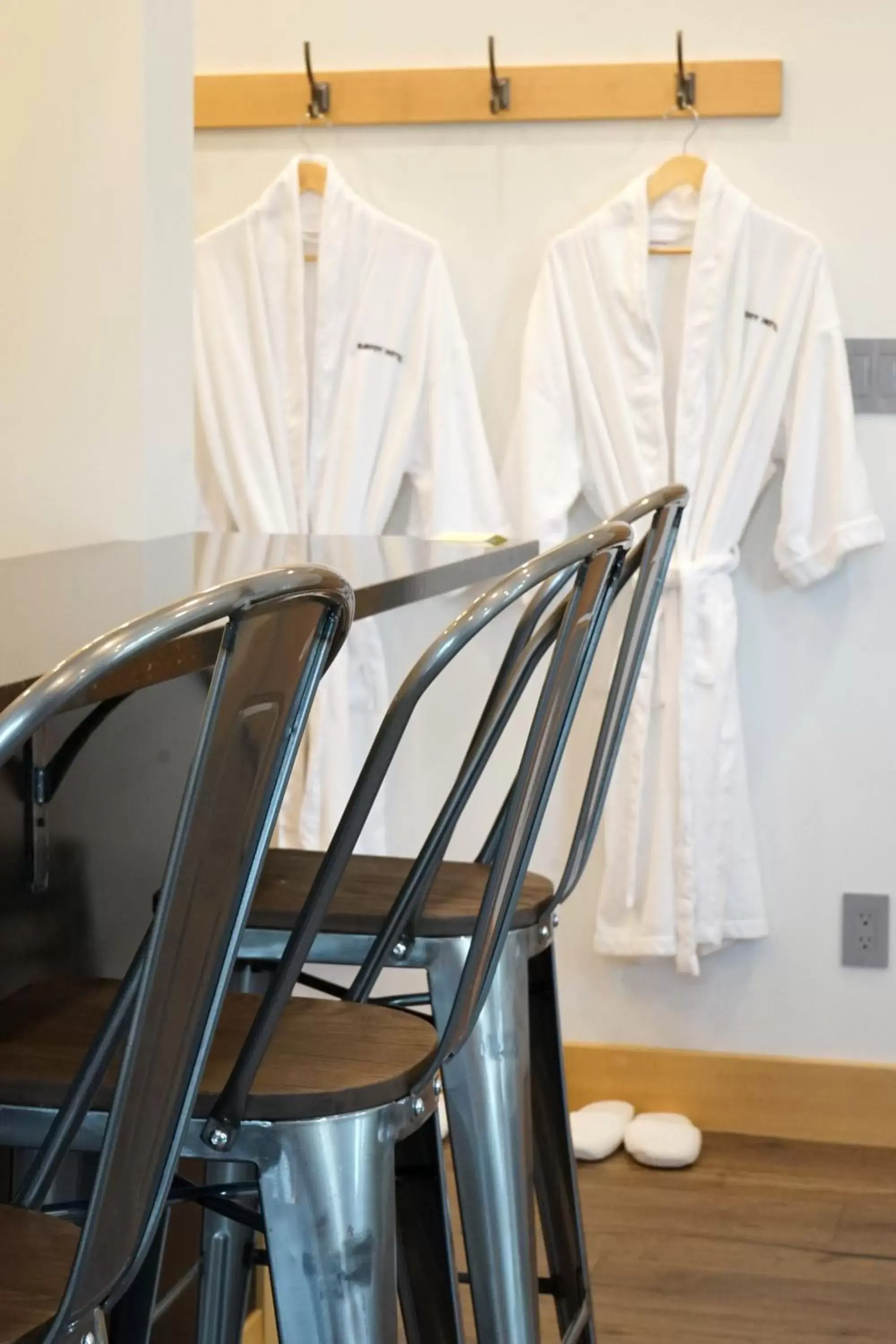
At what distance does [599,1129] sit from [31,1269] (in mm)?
2160

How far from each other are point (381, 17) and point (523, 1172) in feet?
7.41

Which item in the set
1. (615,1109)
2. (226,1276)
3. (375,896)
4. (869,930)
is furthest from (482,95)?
(226,1276)

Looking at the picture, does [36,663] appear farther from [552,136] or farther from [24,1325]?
[552,136]

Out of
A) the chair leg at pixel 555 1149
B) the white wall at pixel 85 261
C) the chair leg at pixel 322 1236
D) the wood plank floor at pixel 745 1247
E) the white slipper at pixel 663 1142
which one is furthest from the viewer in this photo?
the white slipper at pixel 663 1142

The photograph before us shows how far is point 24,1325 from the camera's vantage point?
0.73 meters

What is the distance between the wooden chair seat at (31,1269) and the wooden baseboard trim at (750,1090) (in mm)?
2242

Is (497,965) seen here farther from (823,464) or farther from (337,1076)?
(823,464)

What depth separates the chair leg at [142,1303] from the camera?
983 mm

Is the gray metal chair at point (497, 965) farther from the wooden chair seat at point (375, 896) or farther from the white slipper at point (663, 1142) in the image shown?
the white slipper at point (663, 1142)

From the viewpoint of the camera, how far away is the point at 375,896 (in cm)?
141

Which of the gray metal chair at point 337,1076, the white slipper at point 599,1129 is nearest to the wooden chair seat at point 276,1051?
the gray metal chair at point 337,1076

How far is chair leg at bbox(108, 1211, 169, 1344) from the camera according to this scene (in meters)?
0.98

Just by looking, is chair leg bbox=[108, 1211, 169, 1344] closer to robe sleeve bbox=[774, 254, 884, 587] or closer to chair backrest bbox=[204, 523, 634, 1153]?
chair backrest bbox=[204, 523, 634, 1153]

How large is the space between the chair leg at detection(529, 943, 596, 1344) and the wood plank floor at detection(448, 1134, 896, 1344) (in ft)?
1.98
